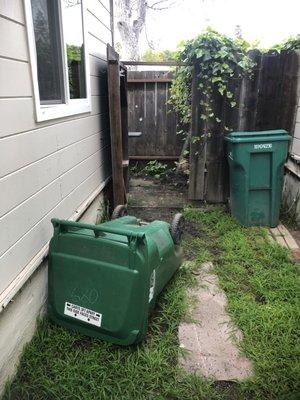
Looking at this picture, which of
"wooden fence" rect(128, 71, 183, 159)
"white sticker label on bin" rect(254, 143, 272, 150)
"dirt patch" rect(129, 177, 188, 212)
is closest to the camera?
"white sticker label on bin" rect(254, 143, 272, 150)

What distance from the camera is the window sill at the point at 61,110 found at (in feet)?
6.98

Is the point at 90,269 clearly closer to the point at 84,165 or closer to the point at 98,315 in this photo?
the point at 98,315

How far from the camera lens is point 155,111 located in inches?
241

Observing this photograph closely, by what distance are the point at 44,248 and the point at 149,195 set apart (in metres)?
3.02

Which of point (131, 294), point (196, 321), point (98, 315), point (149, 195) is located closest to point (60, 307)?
point (98, 315)

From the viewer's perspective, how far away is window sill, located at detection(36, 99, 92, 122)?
83.7 inches

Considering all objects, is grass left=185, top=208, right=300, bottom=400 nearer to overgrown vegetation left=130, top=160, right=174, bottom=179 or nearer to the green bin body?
the green bin body

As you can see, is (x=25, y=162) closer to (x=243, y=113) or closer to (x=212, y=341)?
(x=212, y=341)

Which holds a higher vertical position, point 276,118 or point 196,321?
point 276,118

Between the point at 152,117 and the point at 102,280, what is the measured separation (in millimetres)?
4710

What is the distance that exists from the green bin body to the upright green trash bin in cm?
197

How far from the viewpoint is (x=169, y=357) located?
2.00m

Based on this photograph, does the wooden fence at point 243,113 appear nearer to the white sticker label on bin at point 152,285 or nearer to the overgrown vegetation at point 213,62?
the overgrown vegetation at point 213,62

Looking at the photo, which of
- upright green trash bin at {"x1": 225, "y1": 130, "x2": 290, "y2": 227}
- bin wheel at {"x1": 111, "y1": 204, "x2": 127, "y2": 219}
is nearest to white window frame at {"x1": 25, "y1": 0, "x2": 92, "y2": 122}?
bin wheel at {"x1": 111, "y1": 204, "x2": 127, "y2": 219}
